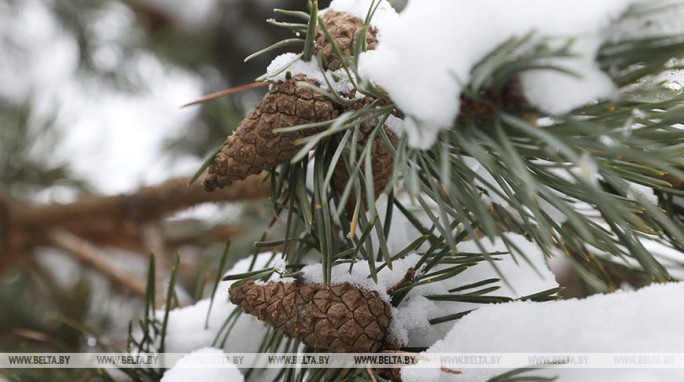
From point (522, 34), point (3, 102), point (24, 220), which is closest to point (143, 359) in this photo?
point (522, 34)

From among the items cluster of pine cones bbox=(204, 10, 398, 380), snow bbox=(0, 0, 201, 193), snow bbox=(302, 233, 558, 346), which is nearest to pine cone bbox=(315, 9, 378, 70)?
cluster of pine cones bbox=(204, 10, 398, 380)

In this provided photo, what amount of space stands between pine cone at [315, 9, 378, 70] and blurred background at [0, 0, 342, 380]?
0.64 ft

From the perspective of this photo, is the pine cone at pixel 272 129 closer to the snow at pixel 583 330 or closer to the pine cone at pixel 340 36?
the pine cone at pixel 340 36

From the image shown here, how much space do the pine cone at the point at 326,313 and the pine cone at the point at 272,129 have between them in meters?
0.07

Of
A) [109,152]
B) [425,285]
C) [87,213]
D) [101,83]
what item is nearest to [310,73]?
[425,285]

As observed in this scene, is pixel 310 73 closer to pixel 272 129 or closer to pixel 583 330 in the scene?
pixel 272 129

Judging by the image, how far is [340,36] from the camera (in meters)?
0.36

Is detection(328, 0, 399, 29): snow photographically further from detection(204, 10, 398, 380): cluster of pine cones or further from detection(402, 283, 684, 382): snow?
detection(402, 283, 684, 382): snow

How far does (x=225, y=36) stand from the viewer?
1.59 metres

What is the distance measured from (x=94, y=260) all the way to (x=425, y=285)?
24.3 inches

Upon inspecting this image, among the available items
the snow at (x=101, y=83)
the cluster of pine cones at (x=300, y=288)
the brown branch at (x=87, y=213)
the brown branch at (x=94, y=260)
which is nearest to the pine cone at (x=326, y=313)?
the cluster of pine cones at (x=300, y=288)

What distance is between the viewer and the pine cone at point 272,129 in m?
0.34

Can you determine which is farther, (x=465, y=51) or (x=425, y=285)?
(x=425, y=285)

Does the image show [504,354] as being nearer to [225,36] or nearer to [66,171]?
[66,171]
